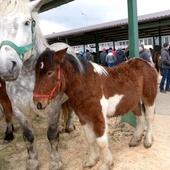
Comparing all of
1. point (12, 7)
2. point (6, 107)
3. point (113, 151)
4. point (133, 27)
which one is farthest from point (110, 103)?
point (6, 107)

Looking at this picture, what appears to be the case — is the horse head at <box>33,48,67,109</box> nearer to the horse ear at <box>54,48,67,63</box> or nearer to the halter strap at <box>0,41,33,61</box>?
the horse ear at <box>54,48,67,63</box>

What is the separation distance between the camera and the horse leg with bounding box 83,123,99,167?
9.87 ft

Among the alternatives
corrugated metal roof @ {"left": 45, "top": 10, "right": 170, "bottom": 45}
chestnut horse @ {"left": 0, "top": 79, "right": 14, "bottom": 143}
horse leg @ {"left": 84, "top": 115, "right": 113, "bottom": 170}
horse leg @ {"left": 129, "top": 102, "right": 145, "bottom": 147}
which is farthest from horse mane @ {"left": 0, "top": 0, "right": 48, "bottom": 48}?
corrugated metal roof @ {"left": 45, "top": 10, "right": 170, "bottom": 45}

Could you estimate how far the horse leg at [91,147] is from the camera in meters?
3.01

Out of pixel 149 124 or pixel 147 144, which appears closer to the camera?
pixel 147 144

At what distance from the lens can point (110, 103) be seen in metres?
3.04

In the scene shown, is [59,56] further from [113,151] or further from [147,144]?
[147,144]

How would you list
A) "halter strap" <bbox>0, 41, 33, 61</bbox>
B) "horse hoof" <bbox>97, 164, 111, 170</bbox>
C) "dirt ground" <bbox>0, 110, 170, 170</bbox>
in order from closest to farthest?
"halter strap" <bbox>0, 41, 33, 61</bbox>
"horse hoof" <bbox>97, 164, 111, 170</bbox>
"dirt ground" <bbox>0, 110, 170, 170</bbox>

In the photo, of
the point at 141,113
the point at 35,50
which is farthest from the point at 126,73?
the point at 35,50

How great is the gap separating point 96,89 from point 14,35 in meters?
1.11

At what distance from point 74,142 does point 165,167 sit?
5.31 ft

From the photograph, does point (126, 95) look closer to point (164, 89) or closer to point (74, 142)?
point (74, 142)

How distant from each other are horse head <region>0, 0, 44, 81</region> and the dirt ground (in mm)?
1674

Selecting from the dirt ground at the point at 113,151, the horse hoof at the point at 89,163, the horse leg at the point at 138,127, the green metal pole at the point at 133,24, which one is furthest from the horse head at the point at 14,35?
the green metal pole at the point at 133,24
